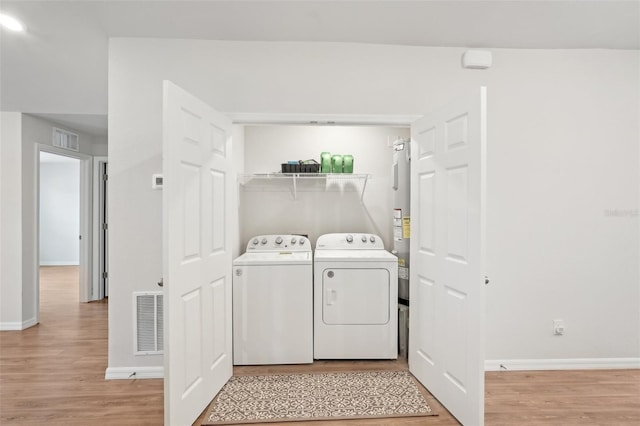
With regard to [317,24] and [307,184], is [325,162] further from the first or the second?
[317,24]

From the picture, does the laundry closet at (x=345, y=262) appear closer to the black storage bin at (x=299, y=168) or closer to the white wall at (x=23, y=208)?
the black storage bin at (x=299, y=168)

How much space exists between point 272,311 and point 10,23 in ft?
9.17

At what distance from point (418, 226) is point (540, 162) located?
1174 mm

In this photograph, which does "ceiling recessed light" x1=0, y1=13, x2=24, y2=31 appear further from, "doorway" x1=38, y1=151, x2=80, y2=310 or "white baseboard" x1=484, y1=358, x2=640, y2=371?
"doorway" x1=38, y1=151, x2=80, y2=310

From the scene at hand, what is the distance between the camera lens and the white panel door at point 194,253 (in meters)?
1.63

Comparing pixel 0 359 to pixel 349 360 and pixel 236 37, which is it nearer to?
pixel 349 360

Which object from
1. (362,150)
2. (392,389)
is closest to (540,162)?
(362,150)

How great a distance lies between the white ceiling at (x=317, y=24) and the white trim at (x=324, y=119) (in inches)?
22.5

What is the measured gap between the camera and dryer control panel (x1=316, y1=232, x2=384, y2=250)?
3.18m

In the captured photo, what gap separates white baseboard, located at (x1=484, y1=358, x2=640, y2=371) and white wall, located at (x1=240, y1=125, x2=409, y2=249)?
152 cm

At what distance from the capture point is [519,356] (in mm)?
2461

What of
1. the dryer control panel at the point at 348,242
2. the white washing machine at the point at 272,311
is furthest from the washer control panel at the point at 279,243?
the white washing machine at the point at 272,311

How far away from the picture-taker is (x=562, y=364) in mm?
2461

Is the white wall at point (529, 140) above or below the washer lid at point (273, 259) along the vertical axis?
above
